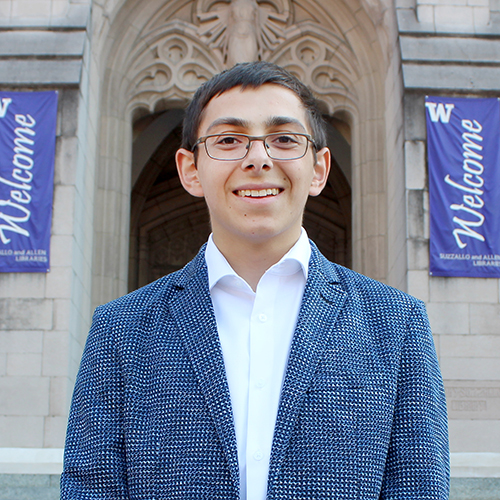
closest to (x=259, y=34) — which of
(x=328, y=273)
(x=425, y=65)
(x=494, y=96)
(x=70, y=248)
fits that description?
(x=425, y=65)

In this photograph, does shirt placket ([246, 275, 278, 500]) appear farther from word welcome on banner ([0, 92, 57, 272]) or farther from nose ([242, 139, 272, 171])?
word welcome on banner ([0, 92, 57, 272])

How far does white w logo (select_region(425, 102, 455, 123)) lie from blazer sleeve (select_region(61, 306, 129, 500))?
6.87m

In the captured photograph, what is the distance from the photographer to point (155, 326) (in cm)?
183

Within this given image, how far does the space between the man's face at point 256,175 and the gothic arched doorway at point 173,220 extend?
39.4ft

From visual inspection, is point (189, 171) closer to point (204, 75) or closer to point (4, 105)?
point (4, 105)

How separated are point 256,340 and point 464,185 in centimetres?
658

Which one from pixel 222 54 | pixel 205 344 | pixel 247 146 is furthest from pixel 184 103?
pixel 205 344

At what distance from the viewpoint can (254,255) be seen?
1864 millimetres

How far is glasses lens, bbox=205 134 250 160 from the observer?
183 cm

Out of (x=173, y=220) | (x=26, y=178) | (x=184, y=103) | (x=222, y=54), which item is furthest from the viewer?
(x=173, y=220)

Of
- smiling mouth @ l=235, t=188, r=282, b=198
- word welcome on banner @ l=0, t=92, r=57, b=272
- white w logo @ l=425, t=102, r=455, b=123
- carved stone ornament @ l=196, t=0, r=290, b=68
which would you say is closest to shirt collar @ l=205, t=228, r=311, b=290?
smiling mouth @ l=235, t=188, r=282, b=198

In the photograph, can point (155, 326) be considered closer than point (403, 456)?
No

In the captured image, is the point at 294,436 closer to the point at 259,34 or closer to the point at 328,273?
the point at 328,273

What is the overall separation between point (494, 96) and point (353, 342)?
719 cm
